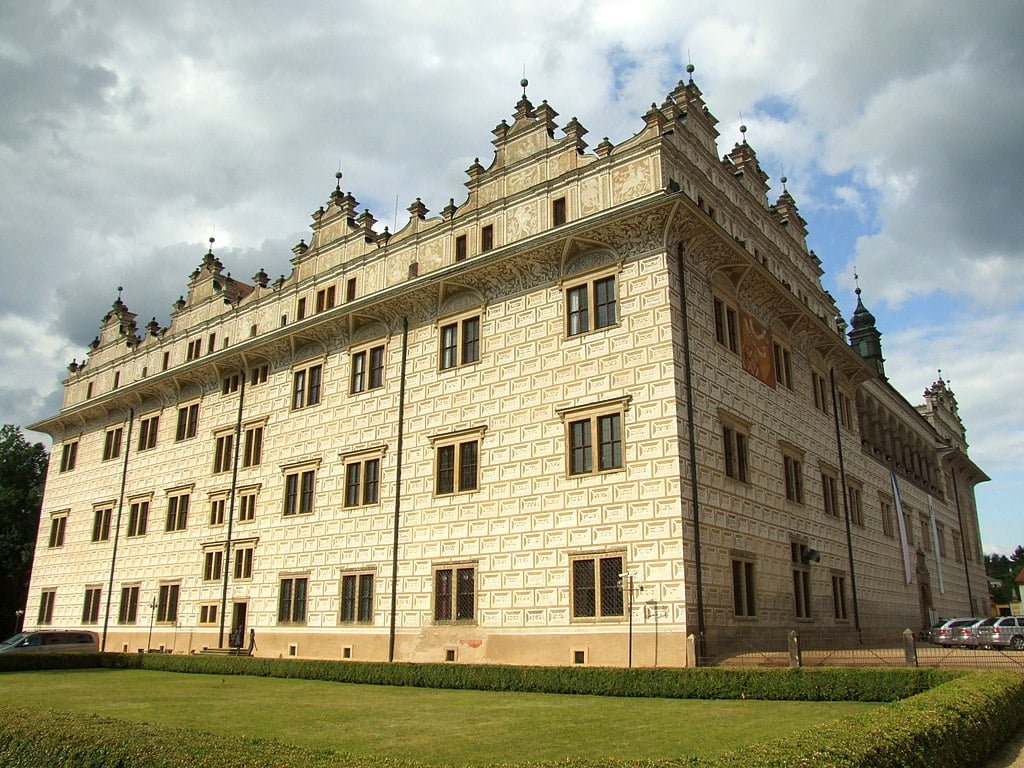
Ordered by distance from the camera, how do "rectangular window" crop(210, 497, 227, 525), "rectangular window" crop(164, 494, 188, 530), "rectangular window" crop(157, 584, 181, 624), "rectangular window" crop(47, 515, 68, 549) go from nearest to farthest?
"rectangular window" crop(210, 497, 227, 525), "rectangular window" crop(157, 584, 181, 624), "rectangular window" crop(164, 494, 188, 530), "rectangular window" crop(47, 515, 68, 549)

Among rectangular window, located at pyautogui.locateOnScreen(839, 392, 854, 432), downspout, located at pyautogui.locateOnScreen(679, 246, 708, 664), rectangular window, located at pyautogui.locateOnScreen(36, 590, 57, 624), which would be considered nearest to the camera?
downspout, located at pyautogui.locateOnScreen(679, 246, 708, 664)

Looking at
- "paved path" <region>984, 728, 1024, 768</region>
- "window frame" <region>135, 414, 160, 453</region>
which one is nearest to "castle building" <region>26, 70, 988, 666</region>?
"window frame" <region>135, 414, 160, 453</region>

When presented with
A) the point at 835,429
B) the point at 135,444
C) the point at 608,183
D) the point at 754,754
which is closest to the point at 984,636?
the point at 835,429

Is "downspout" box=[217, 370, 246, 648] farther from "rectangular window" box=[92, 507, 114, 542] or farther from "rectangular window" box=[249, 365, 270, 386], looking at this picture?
"rectangular window" box=[92, 507, 114, 542]

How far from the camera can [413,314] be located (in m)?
29.9

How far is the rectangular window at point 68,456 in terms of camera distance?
46188 mm

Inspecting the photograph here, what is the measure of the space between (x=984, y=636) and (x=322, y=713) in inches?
914

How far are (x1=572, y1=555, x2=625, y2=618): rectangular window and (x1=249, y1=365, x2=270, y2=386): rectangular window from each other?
1808 cm

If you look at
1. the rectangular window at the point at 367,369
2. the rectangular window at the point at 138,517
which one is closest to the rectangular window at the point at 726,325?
the rectangular window at the point at 367,369

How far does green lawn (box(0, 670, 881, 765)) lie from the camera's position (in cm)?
1140

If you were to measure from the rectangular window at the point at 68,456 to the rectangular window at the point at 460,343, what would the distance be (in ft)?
92.6

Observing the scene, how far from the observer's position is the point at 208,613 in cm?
3391

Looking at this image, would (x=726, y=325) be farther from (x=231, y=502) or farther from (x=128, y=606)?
(x=128, y=606)

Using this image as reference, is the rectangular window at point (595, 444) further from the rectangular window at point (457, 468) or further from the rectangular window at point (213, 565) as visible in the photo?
the rectangular window at point (213, 565)
